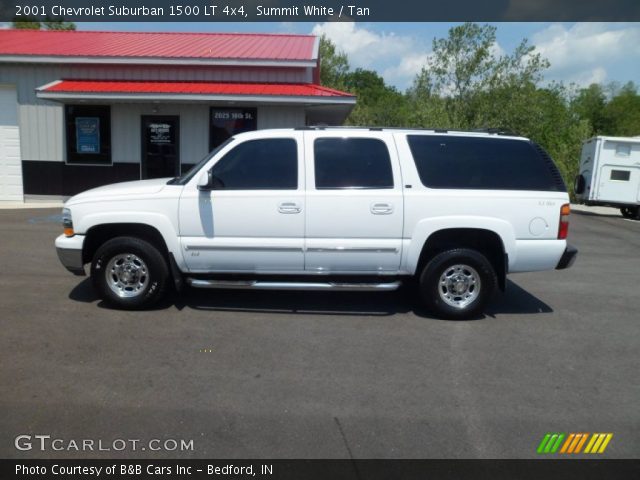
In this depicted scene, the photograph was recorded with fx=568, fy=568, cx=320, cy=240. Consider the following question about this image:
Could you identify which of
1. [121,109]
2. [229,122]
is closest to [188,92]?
[229,122]

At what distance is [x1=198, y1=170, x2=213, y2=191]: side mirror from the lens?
593 cm

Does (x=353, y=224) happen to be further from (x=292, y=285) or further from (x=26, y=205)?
(x=26, y=205)

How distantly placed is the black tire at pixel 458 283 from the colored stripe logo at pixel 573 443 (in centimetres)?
245

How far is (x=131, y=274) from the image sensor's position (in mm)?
6195

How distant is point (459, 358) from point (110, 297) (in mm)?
3715

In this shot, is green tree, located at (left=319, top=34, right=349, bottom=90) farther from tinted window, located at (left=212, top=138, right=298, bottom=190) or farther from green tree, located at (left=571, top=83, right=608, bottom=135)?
tinted window, located at (left=212, top=138, right=298, bottom=190)

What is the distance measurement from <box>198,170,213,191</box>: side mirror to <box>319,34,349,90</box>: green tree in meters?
37.5

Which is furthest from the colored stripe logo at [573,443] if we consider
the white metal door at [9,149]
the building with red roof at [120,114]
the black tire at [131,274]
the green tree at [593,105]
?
the green tree at [593,105]

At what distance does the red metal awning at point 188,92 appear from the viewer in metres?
13.8

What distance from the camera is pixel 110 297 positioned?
6.18m
